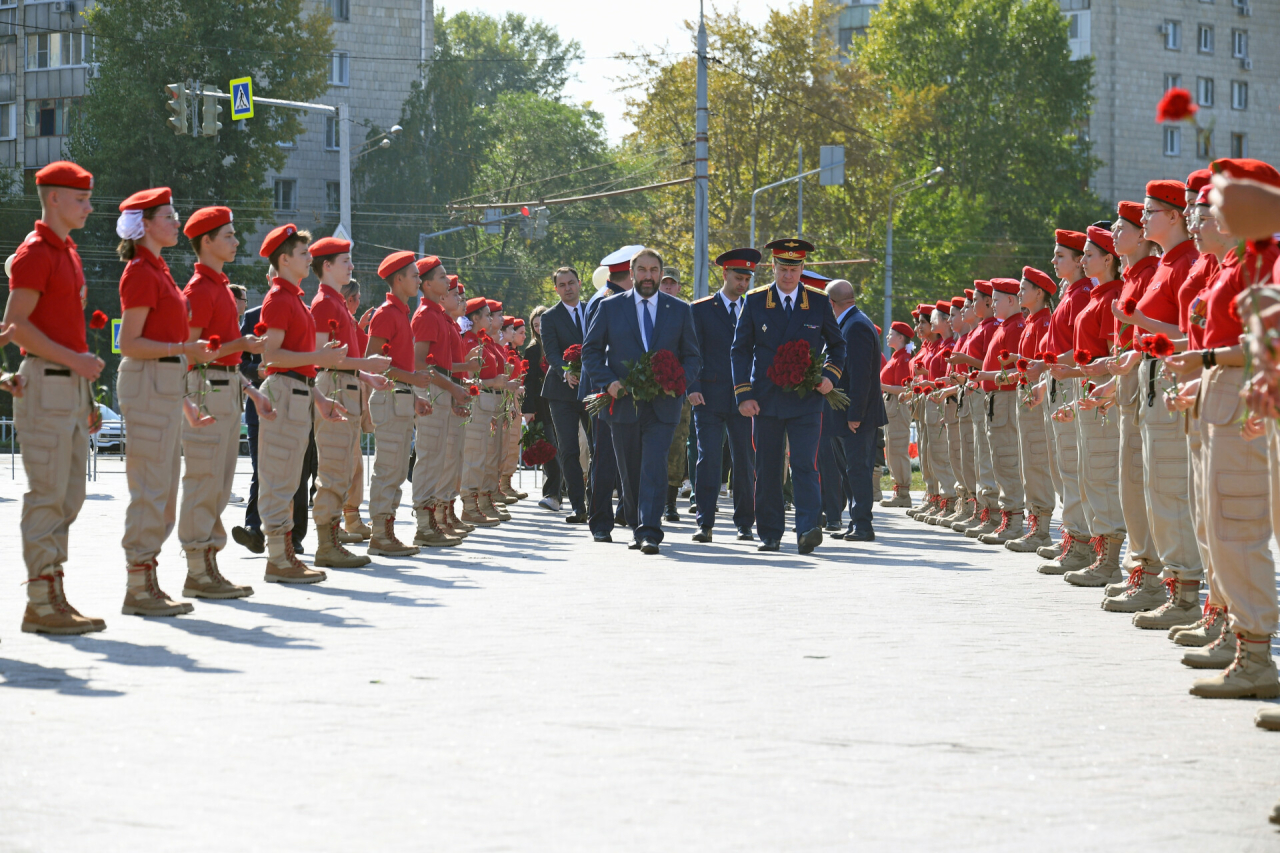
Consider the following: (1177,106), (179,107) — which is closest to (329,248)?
(1177,106)

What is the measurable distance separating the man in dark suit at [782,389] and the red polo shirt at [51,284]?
6.23 metres

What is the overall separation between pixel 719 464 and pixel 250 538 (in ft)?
14.2

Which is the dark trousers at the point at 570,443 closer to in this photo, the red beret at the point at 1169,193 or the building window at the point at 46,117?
the red beret at the point at 1169,193

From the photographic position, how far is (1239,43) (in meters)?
87.8

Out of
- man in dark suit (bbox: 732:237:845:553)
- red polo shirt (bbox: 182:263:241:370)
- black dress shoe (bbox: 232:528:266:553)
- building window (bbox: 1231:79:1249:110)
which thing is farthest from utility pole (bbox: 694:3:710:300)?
building window (bbox: 1231:79:1249:110)

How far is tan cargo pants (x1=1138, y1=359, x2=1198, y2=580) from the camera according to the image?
872 centimetres

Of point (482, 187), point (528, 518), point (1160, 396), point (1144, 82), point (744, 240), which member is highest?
point (1144, 82)

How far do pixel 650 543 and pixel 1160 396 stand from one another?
213 inches

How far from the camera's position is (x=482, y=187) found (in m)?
81.3

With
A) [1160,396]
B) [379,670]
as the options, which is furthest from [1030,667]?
[379,670]

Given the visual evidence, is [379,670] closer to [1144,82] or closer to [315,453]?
[315,453]

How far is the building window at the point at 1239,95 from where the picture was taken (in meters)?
87.6

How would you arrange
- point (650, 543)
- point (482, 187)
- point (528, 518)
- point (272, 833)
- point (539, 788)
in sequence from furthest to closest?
point (482, 187), point (528, 518), point (650, 543), point (539, 788), point (272, 833)

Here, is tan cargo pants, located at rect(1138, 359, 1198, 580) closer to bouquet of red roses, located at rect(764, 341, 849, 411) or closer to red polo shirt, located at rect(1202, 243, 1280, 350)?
red polo shirt, located at rect(1202, 243, 1280, 350)
